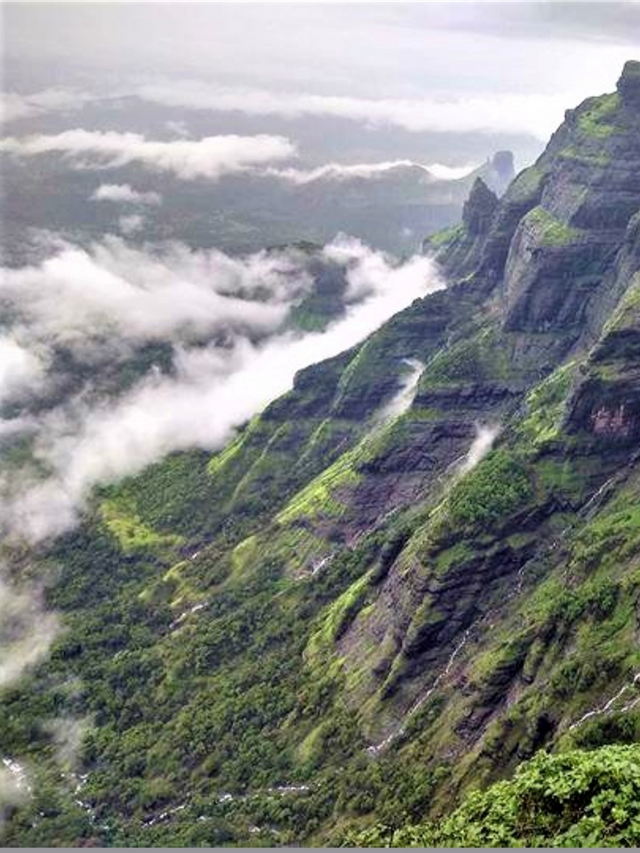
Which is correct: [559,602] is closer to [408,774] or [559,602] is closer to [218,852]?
[408,774]

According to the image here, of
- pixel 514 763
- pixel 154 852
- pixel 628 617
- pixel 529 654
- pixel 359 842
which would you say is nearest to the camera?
pixel 154 852

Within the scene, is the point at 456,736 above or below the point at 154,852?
below

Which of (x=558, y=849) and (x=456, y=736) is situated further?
(x=456, y=736)

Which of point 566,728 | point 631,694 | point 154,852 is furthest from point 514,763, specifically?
point 154,852

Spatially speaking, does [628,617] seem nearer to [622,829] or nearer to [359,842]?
[359,842]

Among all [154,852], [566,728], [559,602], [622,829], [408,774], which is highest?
[154,852]

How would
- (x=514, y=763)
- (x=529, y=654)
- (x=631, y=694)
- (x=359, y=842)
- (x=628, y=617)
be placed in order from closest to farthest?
(x=359, y=842) < (x=631, y=694) < (x=514, y=763) < (x=628, y=617) < (x=529, y=654)
